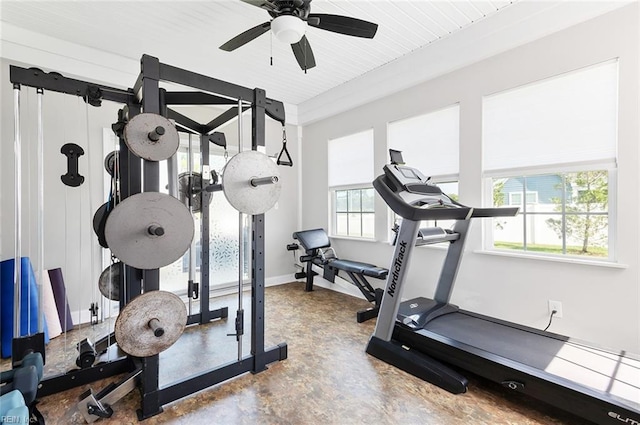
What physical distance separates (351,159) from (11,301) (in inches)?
157

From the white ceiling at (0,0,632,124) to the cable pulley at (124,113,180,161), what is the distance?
144 centimetres

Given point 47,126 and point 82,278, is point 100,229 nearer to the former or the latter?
point 82,278

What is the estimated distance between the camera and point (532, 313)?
2592mm

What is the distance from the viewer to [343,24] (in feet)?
6.88

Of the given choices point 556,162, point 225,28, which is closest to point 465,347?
point 556,162

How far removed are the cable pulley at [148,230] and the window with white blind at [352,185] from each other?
9.33ft

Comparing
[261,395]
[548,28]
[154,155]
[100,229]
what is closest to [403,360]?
[261,395]

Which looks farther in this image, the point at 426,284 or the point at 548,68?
the point at 426,284

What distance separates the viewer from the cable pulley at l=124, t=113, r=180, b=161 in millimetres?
1662

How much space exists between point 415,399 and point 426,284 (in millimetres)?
1629

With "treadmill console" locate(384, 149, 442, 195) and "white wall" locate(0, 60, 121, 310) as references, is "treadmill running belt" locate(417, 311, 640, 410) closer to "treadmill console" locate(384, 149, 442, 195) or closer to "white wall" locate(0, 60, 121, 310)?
"treadmill console" locate(384, 149, 442, 195)

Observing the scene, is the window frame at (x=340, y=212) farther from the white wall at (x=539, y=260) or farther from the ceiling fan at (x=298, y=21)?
the ceiling fan at (x=298, y=21)

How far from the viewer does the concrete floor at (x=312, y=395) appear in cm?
175

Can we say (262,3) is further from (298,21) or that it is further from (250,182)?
(250,182)
